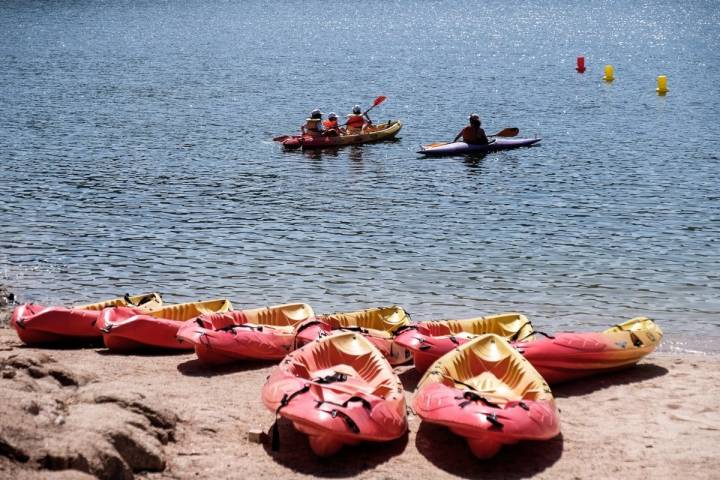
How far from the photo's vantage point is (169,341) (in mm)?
11359

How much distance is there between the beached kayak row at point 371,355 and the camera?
27.0ft

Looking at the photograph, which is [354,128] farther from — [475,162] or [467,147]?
[475,162]

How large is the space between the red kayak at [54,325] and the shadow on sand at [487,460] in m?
4.77

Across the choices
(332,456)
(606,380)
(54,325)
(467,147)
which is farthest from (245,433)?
(467,147)

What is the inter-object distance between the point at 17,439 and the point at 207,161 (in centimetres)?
1905

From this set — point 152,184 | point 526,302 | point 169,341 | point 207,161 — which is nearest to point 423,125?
point 207,161

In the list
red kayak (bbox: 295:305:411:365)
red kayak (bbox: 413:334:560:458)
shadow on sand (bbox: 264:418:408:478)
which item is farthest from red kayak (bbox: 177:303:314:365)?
red kayak (bbox: 413:334:560:458)

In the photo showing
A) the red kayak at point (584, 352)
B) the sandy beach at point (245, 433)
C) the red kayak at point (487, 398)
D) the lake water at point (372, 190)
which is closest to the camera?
the sandy beach at point (245, 433)

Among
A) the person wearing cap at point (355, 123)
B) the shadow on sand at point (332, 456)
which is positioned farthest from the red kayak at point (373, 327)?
the person wearing cap at point (355, 123)

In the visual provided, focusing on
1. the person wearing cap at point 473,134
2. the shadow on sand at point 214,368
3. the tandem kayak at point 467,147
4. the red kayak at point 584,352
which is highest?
the person wearing cap at point 473,134

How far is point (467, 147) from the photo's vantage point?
1024 inches

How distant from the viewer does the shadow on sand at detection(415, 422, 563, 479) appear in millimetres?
8195

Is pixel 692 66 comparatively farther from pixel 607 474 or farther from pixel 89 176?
pixel 607 474

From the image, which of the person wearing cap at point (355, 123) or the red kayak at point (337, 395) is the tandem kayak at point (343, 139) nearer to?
the person wearing cap at point (355, 123)
